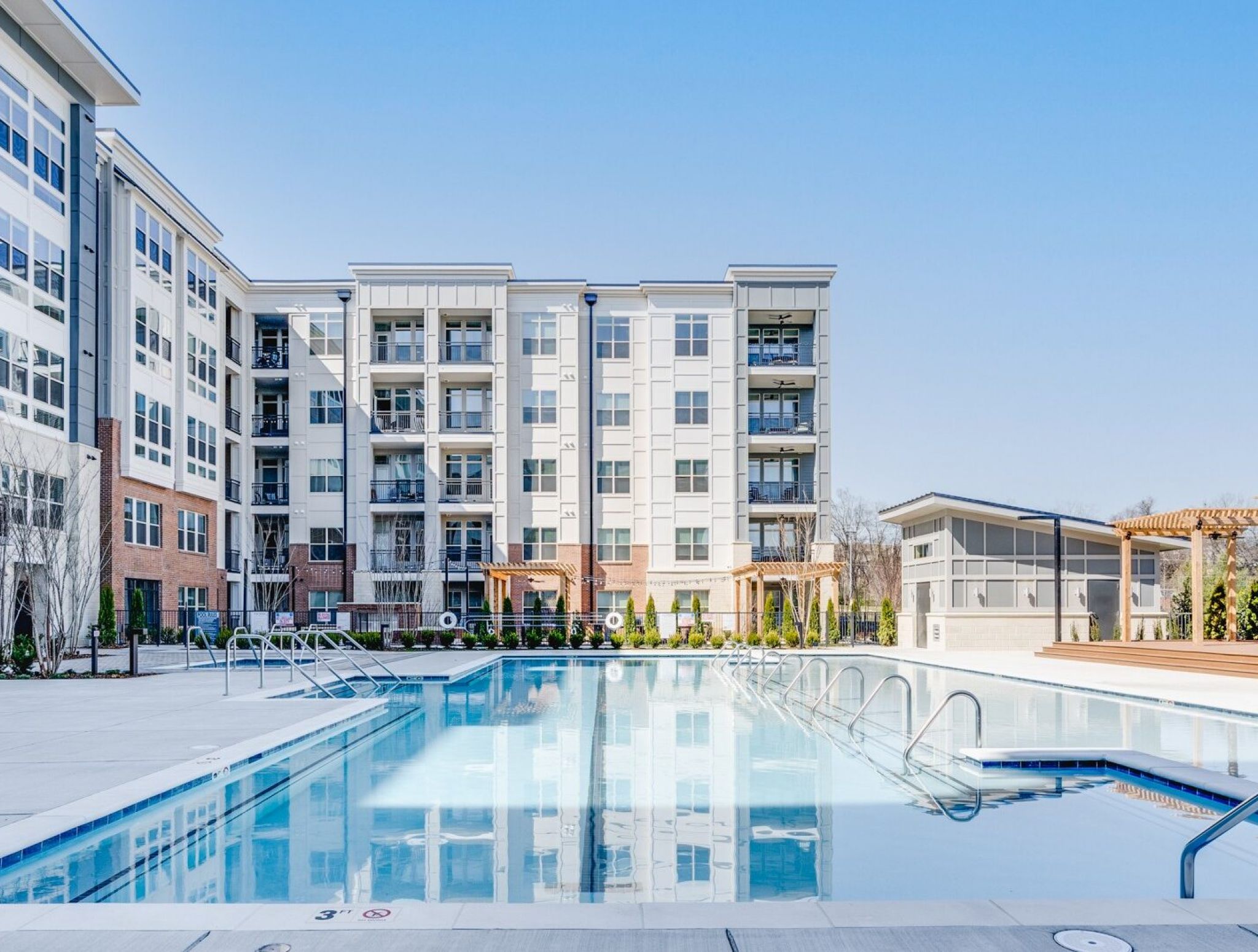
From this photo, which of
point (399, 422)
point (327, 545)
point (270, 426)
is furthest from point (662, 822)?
point (270, 426)

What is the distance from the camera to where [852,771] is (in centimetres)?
1030

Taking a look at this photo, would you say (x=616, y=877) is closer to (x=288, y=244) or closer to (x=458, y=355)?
(x=458, y=355)

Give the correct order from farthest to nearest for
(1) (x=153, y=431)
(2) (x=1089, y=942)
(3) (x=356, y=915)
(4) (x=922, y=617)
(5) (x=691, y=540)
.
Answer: (5) (x=691, y=540)
(4) (x=922, y=617)
(1) (x=153, y=431)
(3) (x=356, y=915)
(2) (x=1089, y=942)

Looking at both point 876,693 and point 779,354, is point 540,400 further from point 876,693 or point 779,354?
point 876,693

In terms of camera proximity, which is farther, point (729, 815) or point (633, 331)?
point (633, 331)

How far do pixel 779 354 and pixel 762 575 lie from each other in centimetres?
988

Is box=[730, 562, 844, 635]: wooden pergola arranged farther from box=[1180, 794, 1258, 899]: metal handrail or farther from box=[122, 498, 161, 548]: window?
box=[1180, 794, 1258, 899]: metal handrail

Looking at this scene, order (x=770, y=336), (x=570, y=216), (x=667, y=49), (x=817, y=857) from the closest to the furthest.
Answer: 1. (x=817, y=857)
2. (x=667, y=49)
3. (x=570, y=216)
4. (x=770, y=336)

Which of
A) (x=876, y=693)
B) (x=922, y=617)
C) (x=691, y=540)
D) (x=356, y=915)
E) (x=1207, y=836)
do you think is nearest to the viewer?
(x=356, y=915)

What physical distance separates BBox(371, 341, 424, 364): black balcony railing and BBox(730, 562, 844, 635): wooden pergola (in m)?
14.1

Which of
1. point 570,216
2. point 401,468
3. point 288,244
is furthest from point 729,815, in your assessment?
point 288,244

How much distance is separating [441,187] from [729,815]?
1936 cm

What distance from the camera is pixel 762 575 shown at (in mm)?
32125

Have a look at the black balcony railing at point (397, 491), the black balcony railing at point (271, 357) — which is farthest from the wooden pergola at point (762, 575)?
the black balcony railing at point (271, 357)
